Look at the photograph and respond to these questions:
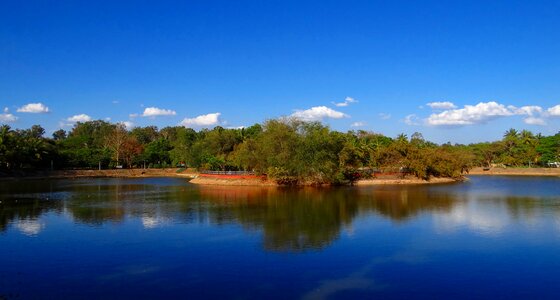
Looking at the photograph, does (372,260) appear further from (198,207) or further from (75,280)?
(198,207)

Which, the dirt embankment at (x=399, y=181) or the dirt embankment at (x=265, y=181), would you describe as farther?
the dirt embankment at (x=399, y=181)

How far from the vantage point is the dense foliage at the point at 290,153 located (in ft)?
188

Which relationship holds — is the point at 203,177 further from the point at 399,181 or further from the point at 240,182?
the point at 399,181

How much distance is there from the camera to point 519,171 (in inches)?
3568

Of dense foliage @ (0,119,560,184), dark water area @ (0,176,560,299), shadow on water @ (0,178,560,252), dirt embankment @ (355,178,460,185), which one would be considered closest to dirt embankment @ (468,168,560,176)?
dense foliage @ (0,119,560,184)

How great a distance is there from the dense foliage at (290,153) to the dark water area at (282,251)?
2162 cm

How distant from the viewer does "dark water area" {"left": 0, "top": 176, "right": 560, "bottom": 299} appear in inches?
589

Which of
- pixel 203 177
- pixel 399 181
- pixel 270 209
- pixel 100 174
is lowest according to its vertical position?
pixel 270 209

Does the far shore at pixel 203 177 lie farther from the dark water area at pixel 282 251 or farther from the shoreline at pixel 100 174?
the dark water area at pixel 282 251

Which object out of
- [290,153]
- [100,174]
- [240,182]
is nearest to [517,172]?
[290,153]

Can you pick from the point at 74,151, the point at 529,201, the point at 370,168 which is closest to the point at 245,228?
the point at 529,201

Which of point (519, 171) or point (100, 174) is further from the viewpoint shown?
point (519, 171)

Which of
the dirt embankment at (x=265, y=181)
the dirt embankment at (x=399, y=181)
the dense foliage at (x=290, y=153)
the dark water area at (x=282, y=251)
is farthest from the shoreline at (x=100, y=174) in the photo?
the dark water area at (x=282, y=251)

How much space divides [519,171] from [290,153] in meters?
57.5
